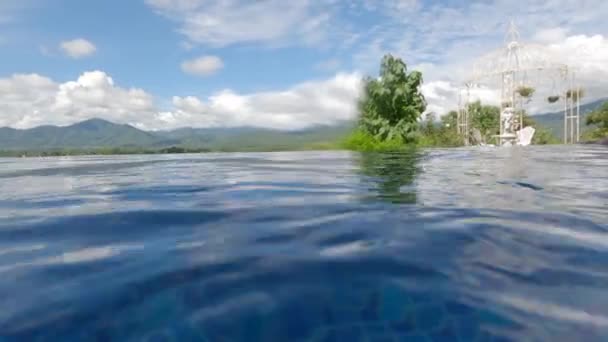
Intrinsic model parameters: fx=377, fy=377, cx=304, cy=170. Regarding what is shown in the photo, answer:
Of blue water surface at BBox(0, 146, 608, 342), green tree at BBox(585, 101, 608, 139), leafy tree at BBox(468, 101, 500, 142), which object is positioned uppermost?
leafy tree at BBox(468, 101, 500, 142)

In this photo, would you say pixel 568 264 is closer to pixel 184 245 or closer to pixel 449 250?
pixel 449 250

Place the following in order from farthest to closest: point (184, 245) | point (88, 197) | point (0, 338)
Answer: point (88, 197), point (184, 245), point (0, 338)

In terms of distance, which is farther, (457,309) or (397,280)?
(397,280)

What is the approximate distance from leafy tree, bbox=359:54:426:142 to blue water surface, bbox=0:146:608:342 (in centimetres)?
1982

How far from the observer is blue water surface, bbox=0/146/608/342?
3.66 ft

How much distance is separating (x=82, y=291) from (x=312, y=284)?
0.82 m

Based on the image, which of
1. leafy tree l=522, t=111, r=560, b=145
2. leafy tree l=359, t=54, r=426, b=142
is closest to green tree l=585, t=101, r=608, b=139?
leafy tree l=522, t=111, r=560, b=145

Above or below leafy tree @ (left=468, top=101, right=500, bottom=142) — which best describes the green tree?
below

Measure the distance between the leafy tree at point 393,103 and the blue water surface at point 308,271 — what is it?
65.0 feet

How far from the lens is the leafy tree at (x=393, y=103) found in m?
22.3

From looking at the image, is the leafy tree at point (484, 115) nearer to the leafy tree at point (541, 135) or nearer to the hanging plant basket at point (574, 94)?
the leafy tree at point (541, 135)

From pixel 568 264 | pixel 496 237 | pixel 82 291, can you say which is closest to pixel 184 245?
pixel 82 291

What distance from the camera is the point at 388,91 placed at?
22.3 m

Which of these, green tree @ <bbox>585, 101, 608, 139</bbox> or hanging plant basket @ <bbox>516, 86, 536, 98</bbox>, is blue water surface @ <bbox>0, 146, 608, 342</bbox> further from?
green tree @ <bbox>585, 101, 608, 139</bbox>
